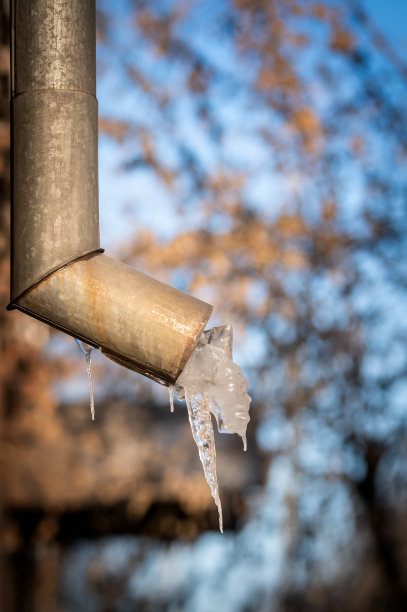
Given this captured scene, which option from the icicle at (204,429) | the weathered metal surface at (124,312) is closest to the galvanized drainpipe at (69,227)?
the weathered metal surface at (124,312)

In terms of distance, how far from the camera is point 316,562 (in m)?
10.5

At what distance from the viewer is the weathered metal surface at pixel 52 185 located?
1.63 meters

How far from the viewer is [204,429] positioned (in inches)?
80.1

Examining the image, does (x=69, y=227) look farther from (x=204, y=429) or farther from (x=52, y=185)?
(x=204, y=429)

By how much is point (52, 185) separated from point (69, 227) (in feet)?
0.30

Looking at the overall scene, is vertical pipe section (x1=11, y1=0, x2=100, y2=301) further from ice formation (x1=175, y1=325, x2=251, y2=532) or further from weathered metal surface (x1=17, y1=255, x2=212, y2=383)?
ice formation (x1=175, y1=325, x2=251, y2=532)

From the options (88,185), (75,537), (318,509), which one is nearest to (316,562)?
(318,509)

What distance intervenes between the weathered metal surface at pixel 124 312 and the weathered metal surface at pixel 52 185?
4 cm

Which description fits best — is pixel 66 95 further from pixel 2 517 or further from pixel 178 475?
pixel 178 475

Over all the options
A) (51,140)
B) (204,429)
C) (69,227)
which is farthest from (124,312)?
(204,429)

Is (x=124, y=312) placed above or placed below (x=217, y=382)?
above

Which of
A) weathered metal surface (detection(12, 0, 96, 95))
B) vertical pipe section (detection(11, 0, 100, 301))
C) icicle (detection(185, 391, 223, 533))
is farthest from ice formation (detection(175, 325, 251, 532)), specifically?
weathered metal surface (detection(12, 0, 96, 95))

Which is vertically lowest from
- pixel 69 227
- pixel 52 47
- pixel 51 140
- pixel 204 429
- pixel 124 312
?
pixel 204 429

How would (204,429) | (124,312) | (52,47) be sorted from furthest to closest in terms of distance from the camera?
(204,429) → (52,47) → (124,312)
